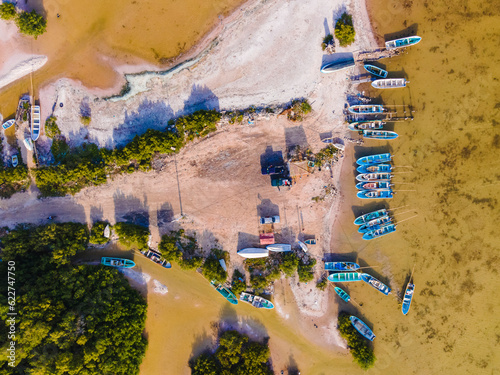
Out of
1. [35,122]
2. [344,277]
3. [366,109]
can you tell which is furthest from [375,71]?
[35,122]

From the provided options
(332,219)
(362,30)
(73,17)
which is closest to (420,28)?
(362,30)

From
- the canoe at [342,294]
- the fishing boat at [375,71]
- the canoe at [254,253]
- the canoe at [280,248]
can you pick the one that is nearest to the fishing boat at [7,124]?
the canoe at [254,253]

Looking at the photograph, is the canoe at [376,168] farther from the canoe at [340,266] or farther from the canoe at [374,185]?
the canoe at [340,266]

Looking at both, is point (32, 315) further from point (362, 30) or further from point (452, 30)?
point (452, 30)

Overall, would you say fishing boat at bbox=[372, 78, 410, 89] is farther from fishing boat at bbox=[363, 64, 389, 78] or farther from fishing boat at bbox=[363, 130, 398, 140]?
fishing boat at bbox=[363, 130, 398, 140]

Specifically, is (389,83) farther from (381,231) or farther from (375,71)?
(381,231)

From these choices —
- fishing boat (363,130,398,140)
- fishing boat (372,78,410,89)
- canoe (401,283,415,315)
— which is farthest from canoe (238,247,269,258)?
fishing boat (372,78,410,89)
